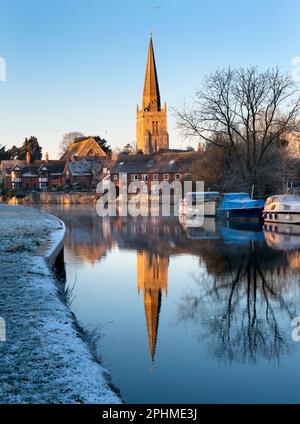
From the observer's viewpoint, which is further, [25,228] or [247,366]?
[25,228]

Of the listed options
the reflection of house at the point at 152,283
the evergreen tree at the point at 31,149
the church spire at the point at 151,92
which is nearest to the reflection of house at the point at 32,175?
the evergreen tree at the point at 31,149

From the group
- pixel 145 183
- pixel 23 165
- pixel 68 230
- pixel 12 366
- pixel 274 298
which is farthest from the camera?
pixel 23 165

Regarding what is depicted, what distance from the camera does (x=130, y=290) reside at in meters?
13.4

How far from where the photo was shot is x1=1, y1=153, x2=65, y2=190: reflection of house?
359 feet

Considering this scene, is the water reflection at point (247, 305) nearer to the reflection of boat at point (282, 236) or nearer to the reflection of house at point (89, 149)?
the reflection of boat at point (282, 236)

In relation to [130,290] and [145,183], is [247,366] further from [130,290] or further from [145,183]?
[145,183]

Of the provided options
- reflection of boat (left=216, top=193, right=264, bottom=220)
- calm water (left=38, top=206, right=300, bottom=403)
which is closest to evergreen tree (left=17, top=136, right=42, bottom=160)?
reflection of boat (left=216, top=193, right=264, bottom=220)

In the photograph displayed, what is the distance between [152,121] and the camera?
139625 millimetres

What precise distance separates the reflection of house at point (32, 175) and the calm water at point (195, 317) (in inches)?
3593

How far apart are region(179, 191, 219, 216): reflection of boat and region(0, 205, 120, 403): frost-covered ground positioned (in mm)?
33839

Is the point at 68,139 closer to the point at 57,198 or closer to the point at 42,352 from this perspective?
the point at 57,198

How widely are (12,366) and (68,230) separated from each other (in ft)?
82.9

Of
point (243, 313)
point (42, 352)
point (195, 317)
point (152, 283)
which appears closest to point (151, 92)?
point (152, 283)
